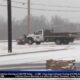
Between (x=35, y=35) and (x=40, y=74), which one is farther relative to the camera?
(x=35, y=35)

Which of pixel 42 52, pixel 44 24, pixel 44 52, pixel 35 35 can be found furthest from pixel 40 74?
pixel 44 52

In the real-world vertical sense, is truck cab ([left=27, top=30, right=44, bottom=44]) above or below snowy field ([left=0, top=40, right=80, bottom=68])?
above

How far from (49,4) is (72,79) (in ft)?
8.62

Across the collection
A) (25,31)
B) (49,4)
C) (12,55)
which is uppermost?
(49,4)

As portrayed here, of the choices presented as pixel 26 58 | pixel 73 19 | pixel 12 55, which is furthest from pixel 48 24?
pixel 12 55

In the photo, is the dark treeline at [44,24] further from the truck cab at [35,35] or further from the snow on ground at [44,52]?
the snow on ground at [44,52]

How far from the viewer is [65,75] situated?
5.16 m

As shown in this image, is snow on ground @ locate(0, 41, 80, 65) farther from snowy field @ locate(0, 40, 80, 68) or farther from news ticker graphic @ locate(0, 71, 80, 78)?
news ticker graphic @ locate(0, 71, 80, 78)

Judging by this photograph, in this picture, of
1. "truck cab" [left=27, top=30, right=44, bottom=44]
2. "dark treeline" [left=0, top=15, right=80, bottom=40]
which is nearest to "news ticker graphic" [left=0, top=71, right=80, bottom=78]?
"dark treeline" [left=0, top=15, right=80, bottom=40]

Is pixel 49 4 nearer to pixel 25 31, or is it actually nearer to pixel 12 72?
pixel 25 31

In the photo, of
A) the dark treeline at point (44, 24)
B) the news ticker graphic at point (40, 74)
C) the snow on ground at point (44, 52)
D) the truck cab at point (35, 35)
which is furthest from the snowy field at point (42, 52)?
the news ticker graphic at point (40, 74)

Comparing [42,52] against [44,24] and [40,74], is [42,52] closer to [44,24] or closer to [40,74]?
[44,24]

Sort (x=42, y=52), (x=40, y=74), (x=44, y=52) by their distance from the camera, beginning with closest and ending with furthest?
(x=40, y=74) < (x=42, y=52) < (x=44, y=52)

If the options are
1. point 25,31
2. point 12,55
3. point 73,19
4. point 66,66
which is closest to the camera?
point 66,66
